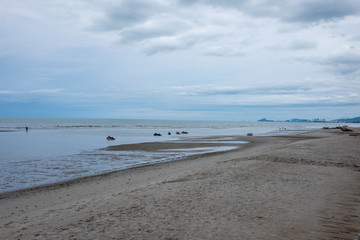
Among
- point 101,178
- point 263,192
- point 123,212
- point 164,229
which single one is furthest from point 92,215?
point 101,178

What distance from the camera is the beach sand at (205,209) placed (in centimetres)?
577

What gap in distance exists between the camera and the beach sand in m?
5.77

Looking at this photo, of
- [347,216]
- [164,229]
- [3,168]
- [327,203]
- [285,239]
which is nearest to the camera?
[285,239]

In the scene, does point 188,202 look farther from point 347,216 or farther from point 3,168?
point 3,168

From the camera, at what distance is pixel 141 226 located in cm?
612

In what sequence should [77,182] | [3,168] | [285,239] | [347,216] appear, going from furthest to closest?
[3,168], [77,182], [347,216], [285,239]

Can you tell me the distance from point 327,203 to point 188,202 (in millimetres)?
3806

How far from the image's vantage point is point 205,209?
7125 mm

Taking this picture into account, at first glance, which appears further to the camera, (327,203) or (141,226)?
(327,203)

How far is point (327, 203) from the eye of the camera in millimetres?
7500

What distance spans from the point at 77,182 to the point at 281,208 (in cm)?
966

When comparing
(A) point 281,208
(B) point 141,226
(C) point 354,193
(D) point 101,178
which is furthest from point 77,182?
(C) point 354,193

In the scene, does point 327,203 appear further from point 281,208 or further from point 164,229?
point 164,229

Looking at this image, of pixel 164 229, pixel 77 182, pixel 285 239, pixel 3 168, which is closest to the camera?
pixel 285 239
